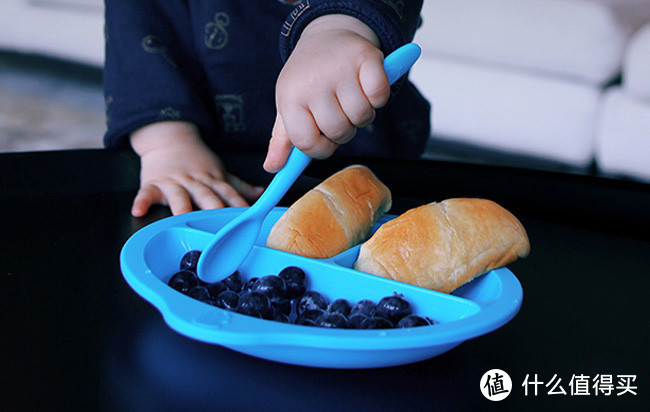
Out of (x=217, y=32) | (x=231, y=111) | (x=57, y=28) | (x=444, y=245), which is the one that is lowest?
(x=57, y=28)

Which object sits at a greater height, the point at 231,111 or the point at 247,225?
the point at 247,225

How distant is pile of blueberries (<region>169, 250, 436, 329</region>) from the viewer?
0.38 m

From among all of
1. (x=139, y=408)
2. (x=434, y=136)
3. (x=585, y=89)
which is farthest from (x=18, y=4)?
(x=139, y=408)

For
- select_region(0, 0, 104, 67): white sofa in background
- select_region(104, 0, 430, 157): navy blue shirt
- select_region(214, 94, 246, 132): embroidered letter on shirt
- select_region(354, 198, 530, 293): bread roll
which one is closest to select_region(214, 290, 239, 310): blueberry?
select_region(354, 198, 530, 293): bread roll

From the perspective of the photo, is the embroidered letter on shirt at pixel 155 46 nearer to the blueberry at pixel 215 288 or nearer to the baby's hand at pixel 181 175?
the baby's hand at pixel 181 175

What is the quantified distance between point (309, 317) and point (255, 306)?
0.12 feet

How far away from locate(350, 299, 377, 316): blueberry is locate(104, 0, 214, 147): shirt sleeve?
588 mm

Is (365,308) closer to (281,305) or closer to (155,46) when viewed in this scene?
(281,305)

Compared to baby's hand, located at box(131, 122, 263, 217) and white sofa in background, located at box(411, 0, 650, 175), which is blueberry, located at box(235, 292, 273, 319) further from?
white sofa in background, located at box(411, 0, 650, 175)

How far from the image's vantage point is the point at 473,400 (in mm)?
348

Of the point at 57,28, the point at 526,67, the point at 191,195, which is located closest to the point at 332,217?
the point at 191,195

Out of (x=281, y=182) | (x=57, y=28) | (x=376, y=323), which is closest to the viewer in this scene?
(x=376, y=323)

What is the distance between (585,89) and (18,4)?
2.66 meters

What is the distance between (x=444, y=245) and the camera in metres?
0.47
